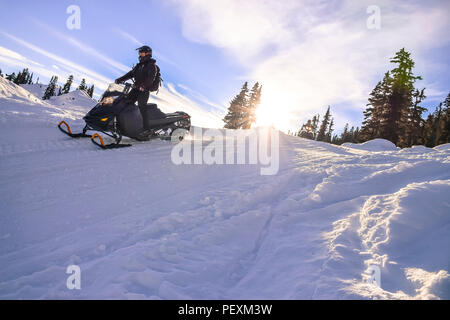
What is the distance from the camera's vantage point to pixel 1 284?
1884mm

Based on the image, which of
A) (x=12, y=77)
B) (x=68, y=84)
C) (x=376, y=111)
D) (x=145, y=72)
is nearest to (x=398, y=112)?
(x=376, y=111)

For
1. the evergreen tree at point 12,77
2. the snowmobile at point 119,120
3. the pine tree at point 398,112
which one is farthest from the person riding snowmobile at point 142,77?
the evergreen tree at point 12,77

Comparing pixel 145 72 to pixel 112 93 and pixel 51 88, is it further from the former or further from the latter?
pixel 51 88

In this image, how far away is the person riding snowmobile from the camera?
6176mm

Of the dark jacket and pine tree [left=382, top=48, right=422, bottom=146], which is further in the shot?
pine tree [left=382, top=48, right=422, bottom=146]

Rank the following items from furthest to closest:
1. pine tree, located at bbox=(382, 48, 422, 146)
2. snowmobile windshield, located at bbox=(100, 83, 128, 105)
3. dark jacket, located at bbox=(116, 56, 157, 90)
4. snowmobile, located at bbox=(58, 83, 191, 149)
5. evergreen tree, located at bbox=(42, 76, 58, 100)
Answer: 1. evergreen tree, located at bbox=(42, 76, 58, 100)
2. pine tree, located at bbox=(382, 48, 422, 146)
3. dark jacket, located at bbox=(116, 56, 157, 90)
4. snowmobile windshield, located at bbox=(100, 83, 128, 105)
5. snowmobile, located at bbox=(58, 83, 191, 149)

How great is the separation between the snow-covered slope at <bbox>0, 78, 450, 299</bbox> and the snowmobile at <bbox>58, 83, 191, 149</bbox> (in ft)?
3.44

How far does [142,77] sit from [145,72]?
0.16 metres

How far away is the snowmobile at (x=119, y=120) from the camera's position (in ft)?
18.4

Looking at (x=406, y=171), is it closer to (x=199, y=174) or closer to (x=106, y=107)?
(x=199, y=174)

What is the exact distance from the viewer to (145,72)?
617 centimetres

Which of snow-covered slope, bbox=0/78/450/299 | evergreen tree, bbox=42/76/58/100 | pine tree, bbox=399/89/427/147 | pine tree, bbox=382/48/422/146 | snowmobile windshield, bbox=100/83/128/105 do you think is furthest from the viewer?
evergreen tree, bbox=42/76/58/100

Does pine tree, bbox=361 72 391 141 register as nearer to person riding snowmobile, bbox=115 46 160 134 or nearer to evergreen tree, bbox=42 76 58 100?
person riding snowmobile, bbox=115 46 160 134

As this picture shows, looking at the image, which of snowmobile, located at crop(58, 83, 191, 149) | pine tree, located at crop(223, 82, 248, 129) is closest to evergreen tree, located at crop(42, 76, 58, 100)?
pine tree, located at crop(223, 82, 248, 129)
